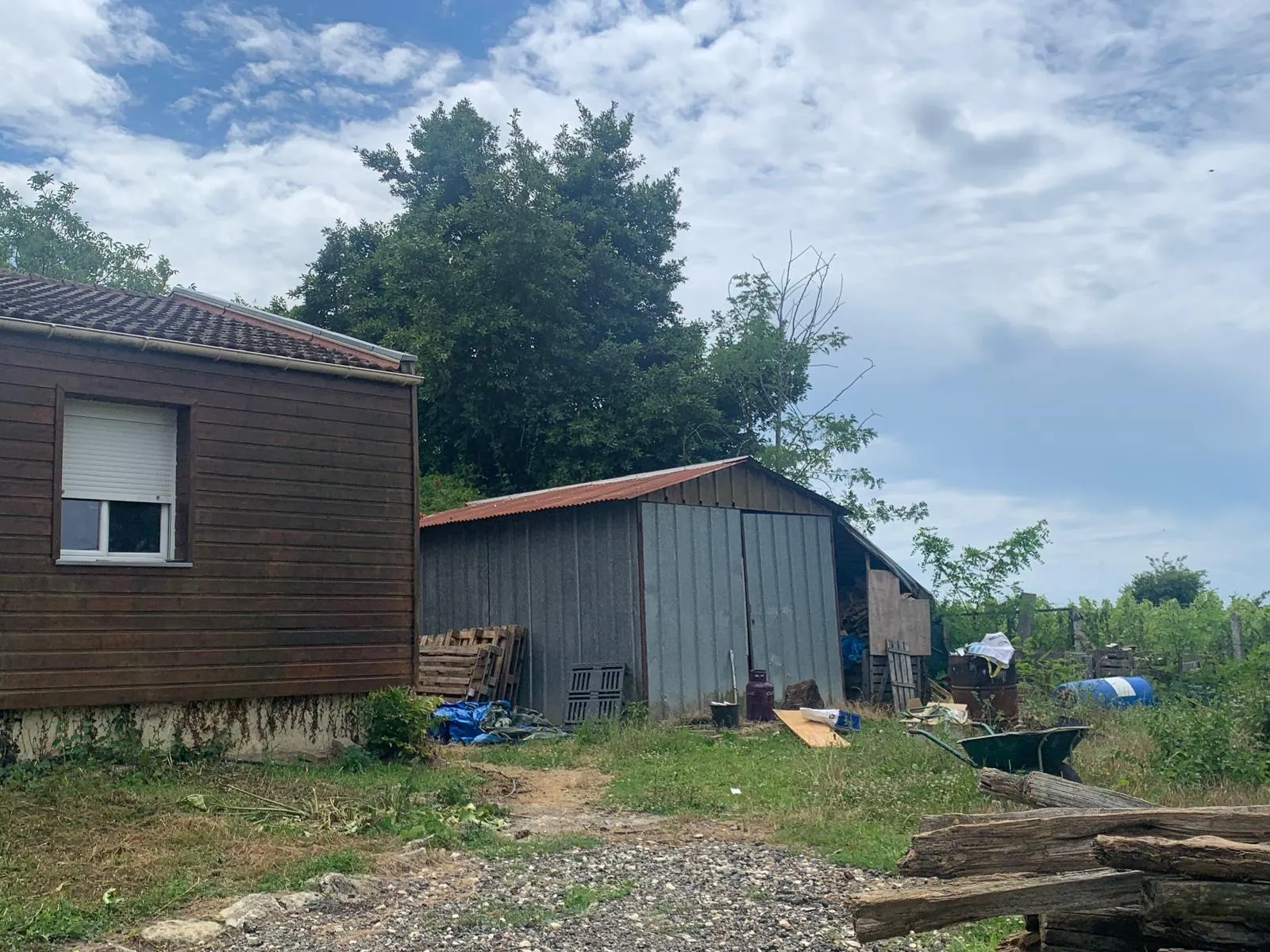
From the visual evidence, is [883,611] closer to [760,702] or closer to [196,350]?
[760,702]

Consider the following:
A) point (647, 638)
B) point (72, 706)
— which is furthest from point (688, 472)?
point (72, 706)

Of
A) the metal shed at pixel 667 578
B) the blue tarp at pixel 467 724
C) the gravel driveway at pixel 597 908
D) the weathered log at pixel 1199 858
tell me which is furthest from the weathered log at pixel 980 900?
the metal shed at pixel 667 578

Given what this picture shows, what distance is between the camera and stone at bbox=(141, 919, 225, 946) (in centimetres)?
610

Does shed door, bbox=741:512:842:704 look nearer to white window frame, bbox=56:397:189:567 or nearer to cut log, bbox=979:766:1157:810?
white window frame, bbox=56:397:189:567

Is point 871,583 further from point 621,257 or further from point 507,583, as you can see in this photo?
point 621,257

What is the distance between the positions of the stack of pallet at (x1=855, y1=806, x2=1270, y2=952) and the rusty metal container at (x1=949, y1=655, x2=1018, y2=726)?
8.85 m

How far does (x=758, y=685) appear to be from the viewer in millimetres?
15484

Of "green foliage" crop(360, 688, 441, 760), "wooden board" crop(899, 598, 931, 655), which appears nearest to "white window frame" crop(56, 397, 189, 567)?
"green foliage" crop(360, 688, 441, 760)

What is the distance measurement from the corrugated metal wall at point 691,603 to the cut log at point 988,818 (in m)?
9.93

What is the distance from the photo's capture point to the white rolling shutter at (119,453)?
34.3 ft

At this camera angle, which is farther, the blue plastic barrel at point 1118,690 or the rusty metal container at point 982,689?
the blue plastic barrel at point 1118,690

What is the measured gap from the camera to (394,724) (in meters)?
11.9

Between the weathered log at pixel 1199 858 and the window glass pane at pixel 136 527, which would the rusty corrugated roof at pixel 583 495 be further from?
the weathered log at pixel 1199 858

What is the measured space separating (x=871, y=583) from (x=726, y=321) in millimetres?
14408
